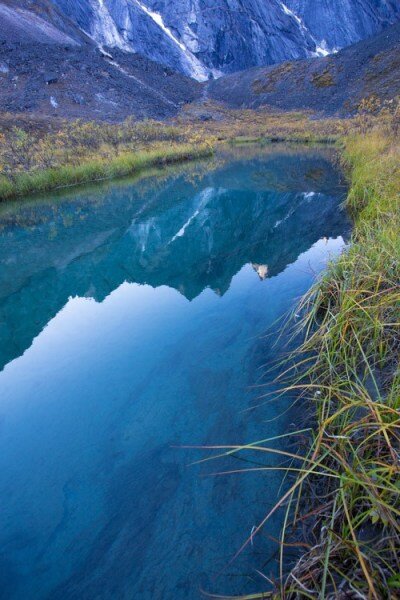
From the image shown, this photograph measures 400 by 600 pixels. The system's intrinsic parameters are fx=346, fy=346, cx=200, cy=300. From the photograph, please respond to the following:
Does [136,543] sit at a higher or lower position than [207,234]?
lower

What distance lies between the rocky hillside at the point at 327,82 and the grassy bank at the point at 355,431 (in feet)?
111

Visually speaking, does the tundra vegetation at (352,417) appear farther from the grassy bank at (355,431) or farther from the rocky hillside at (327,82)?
the rocky hillside at (327,82)

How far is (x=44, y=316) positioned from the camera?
18.6 ft

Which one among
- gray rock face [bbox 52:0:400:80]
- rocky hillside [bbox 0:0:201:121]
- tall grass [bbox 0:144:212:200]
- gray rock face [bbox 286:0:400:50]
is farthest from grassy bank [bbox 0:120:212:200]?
gray rock face [bbox 286:0:400:50]

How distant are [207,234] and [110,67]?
45.3 meters

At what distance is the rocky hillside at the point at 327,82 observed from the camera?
36.6 metres

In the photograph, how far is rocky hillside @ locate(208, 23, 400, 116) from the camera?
36562mm

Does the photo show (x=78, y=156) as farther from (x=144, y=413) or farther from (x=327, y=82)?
(x=327, y=82)

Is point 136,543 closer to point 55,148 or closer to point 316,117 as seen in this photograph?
point 55,148

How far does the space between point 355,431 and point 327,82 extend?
56.1 metres

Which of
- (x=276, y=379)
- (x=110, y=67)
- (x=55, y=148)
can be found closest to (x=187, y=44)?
(x=110, y=67)

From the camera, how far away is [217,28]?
9988 cm

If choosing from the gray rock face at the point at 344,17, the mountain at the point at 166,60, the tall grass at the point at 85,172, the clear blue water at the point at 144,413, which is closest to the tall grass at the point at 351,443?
the clear blue water at the point at 144,413

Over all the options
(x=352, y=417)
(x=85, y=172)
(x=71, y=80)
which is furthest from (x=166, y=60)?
(x=352, y=417)
